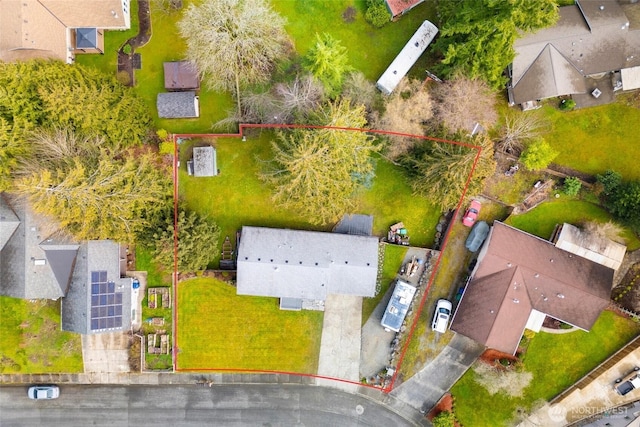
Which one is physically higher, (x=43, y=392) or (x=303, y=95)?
(x=303, y=95)

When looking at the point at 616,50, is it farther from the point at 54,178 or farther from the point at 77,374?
the point at 77,374

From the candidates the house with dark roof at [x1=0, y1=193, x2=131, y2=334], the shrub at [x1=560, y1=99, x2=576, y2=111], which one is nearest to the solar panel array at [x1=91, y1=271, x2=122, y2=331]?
the house with dark roof at [x1=0, y1=193, x2=131, y2=334]

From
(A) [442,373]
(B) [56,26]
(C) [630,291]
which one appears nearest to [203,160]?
(B) [56,26]

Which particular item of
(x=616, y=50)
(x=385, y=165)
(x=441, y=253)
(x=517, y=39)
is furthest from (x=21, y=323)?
(x=616, y=50)

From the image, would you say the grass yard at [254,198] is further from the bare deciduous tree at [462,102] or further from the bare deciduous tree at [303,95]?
the bare deciduous tree at [462,102]

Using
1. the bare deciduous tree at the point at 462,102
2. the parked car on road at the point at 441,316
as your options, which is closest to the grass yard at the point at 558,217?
the parked car on road at the point at 441,316

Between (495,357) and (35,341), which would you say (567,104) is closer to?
(495,357)

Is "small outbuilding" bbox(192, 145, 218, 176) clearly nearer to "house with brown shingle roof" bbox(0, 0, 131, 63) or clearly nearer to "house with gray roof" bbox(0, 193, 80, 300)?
"house with gray roof" bbox(0, 193, 80, 300)
